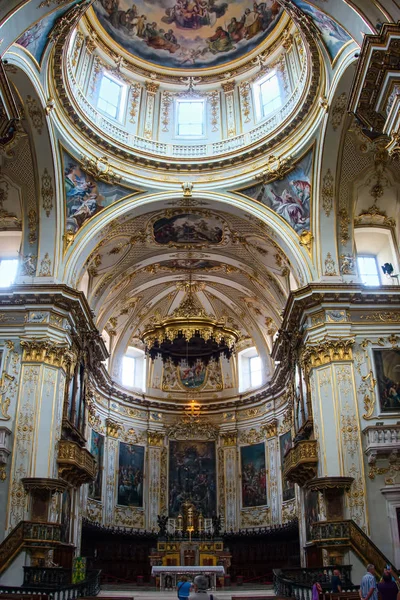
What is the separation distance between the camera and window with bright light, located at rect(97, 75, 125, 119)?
21.5 meters

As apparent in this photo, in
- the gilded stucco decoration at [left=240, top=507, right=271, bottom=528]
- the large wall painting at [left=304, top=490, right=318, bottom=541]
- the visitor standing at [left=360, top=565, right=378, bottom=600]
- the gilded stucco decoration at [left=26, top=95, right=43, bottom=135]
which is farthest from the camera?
the gilded stucco decoration at [left=240, top=507, right=271, bottom=528]

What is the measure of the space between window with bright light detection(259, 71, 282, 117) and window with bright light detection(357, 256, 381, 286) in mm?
6017

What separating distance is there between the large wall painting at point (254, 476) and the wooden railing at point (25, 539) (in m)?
12.5

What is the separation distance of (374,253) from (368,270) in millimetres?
747

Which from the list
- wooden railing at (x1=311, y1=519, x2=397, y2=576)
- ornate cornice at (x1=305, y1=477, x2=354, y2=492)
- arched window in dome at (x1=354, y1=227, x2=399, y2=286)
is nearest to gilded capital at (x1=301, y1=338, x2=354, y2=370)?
arched window in dome at (x1=354, y1=227, x2=399, y2=286)

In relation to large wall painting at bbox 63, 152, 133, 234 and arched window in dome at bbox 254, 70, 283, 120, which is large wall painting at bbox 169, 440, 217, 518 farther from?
arched window in dome at bbox 254, 70, 283, 120

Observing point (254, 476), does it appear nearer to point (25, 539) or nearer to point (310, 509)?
point (310, 509)

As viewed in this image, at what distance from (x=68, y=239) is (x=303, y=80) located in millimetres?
8958

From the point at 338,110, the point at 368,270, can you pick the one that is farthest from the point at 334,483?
the point at 338,110

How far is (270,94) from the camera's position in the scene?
2170cm

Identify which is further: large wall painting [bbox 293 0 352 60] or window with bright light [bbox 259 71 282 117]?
window with bright light [bbox 259 71 282 117]

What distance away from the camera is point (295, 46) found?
19953 mm

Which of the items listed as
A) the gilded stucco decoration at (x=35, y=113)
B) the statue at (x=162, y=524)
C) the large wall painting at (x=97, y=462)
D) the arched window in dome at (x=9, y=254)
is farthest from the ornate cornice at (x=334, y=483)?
the gilded stucco decoration at (x=35, y=113)

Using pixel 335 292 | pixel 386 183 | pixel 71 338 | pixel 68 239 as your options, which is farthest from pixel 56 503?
pixel 386 183
